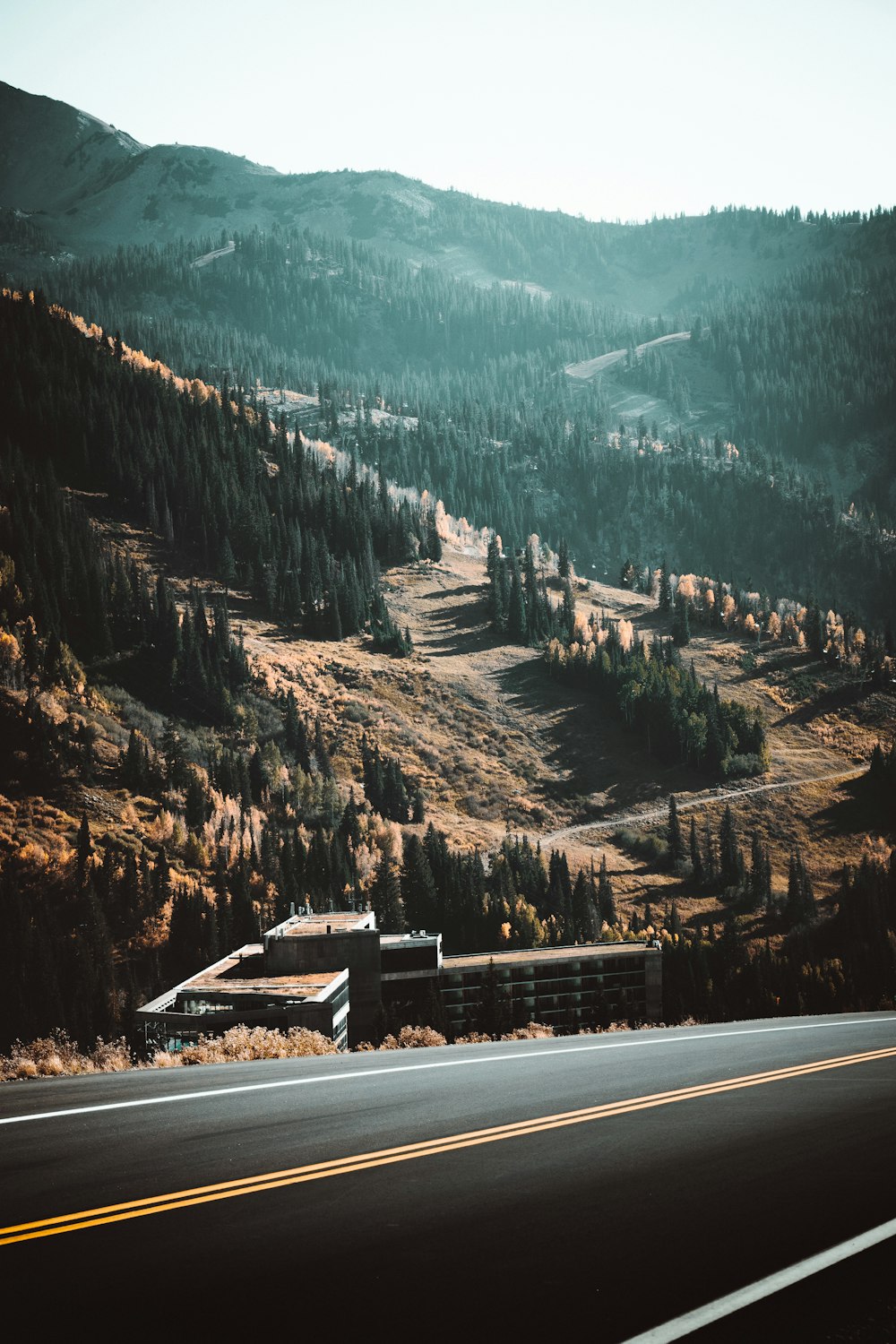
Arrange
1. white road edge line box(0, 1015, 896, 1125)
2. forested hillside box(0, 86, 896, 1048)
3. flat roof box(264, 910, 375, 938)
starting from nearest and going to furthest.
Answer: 1. white road edge line box(0, 1015, 896, 1125)
2. flat roof box(264, 910, 375, 938)
3. forested hillside box(0, 86, 896, 1048)

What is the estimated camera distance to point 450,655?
177 meters

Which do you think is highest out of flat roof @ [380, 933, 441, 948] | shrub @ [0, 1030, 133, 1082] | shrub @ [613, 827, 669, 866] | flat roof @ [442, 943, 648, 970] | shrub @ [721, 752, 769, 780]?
shrub @ [0, 1030, 133, 1082]

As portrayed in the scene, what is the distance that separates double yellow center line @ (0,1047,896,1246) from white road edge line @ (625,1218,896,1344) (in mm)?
3609

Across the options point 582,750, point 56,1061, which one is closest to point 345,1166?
point 56,1061

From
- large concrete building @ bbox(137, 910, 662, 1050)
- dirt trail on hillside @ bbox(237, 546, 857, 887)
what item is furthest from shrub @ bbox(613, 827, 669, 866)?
large concrete building @ bbox(137, 910, 662, 1050)

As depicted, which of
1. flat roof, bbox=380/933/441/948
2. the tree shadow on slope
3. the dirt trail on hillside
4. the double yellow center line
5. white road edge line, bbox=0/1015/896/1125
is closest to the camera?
the double yellow center line

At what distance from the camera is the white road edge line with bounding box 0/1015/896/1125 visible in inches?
448

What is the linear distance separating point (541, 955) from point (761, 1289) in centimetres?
7698

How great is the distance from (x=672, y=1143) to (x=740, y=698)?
17530 centimetres

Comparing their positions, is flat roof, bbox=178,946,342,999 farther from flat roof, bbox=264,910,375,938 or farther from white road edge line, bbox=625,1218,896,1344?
white road edge line, bbox=625,1218,896,1344

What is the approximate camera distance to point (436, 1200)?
834cm

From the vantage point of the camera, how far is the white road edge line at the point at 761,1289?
618 centimetres

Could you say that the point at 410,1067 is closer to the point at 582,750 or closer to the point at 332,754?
the point at 332,754

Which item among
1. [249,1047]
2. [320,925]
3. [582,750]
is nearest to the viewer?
[249,1047]
